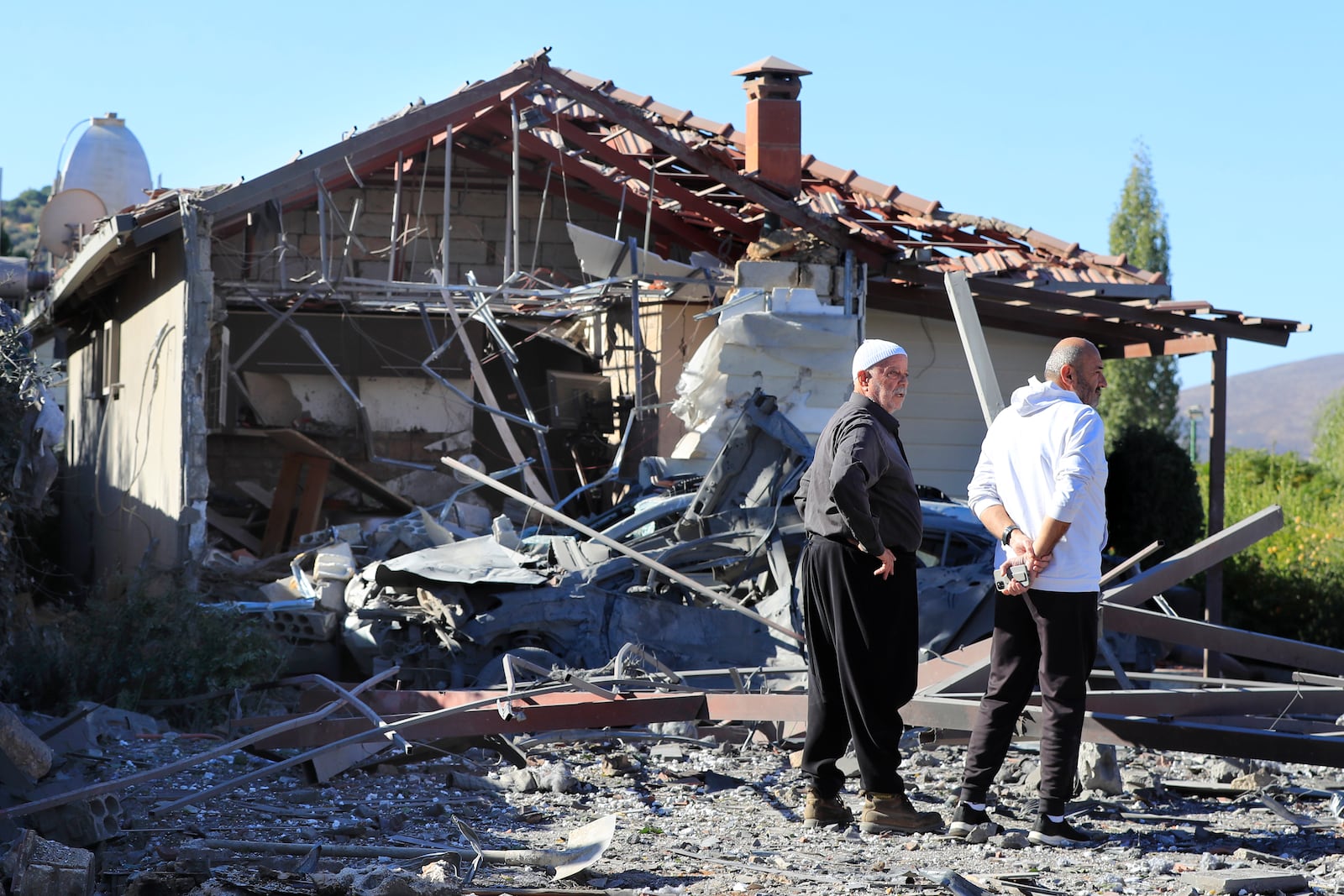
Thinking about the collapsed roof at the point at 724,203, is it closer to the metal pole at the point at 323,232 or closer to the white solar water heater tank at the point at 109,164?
the metal pole at the point at 323,232

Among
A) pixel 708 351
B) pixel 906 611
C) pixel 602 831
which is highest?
pixel 708 351

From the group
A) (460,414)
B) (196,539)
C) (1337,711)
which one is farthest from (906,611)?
(460,414)

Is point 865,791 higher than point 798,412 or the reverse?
the reverse

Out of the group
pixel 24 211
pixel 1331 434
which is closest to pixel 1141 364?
pixel 1331 434

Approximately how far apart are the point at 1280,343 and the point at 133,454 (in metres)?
11.0

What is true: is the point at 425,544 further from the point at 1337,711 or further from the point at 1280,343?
the point at 1280,343

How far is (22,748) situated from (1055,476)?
13.3ft

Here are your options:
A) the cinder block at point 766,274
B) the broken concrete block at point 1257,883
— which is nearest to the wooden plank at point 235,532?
the cinder block at point 766,274

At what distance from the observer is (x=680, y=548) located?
9.62 meters

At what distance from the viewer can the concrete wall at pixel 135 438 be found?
37.1ft

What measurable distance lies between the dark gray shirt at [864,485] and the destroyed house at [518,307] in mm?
6144

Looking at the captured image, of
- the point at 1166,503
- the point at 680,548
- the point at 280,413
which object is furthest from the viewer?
the point at 280,413

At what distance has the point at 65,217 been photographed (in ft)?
61.3

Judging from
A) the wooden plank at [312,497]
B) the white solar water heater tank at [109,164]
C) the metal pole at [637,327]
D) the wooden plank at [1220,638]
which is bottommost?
the wooden plank at [1220,638]
